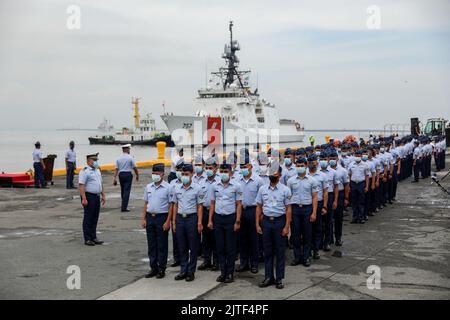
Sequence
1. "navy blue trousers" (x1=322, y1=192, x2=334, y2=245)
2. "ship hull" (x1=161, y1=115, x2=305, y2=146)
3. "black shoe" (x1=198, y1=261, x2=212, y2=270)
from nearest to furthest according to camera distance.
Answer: "black shoe" (x1=198, y1=261, x2=212, y2=270) → "navy blue trousers" (x1=322, y1=192, x2=334, y2=245) → "ship hull" (x1=161, y1=115, x2=305, y2=146)

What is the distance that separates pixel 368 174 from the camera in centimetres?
1178

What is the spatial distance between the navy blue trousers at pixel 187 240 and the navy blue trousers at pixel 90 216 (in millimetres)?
2733

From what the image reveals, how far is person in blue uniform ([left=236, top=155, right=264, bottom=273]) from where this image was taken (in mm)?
7578

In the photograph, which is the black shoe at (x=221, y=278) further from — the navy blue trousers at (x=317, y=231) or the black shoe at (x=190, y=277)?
the navy blue trousers at (x=317, y=231)

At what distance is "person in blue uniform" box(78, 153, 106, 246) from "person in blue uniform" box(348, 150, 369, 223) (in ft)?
19.2

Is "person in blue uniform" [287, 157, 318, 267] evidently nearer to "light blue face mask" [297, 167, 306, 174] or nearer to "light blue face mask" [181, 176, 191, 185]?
"light blue face mask" [297, 167, 306, 174]

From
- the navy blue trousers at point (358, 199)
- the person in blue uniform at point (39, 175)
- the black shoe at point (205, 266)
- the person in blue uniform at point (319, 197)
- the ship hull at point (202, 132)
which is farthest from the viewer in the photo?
the ship hull at point (202, 132)

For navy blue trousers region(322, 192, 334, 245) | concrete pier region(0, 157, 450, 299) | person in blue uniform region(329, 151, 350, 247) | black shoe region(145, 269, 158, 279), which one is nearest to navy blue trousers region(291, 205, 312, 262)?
concrete pier region(0, 157, 450, 299)

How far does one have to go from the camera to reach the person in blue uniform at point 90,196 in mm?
9156

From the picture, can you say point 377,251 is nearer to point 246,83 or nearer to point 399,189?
point 399,189

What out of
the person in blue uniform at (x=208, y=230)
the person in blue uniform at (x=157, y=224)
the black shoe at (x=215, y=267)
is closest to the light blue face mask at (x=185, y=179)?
the person in blue uniform at (x=157, y=224)
